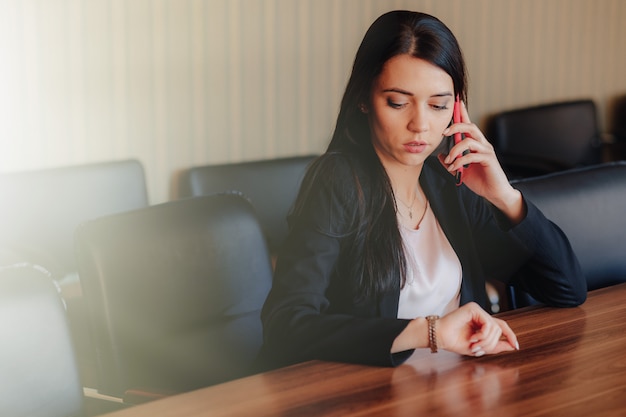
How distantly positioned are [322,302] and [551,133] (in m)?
2.90

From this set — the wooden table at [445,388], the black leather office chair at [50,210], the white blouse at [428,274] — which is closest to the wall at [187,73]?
the black leather office chair at [50,210]

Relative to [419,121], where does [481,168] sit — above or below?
below

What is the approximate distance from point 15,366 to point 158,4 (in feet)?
7.03

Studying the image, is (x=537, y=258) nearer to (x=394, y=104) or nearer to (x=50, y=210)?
(x=394, y=104)

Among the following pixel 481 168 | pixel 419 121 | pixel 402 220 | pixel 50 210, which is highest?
pixel 419 121

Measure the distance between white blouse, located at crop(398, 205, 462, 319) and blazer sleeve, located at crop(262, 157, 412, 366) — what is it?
0.35 ft

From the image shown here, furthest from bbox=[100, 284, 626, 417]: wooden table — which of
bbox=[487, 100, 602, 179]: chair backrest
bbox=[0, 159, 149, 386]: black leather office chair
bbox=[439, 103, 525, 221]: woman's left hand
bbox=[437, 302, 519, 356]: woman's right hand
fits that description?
bbox=[487, 100, 602, 179]: chair backrest

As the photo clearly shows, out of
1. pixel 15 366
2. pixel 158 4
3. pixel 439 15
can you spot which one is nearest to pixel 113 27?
pixel 158 4

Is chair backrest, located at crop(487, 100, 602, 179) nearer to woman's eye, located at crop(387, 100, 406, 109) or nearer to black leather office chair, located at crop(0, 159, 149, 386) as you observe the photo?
black leather office chair, located at crop(0, 159, 149, 386)

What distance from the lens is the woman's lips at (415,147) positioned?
1577 millimetres

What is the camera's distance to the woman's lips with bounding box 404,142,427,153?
158 centimetres

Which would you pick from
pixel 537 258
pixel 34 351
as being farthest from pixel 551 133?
pixel 34 351

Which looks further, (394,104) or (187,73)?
(187,73)

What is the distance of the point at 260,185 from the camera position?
10.7ft
